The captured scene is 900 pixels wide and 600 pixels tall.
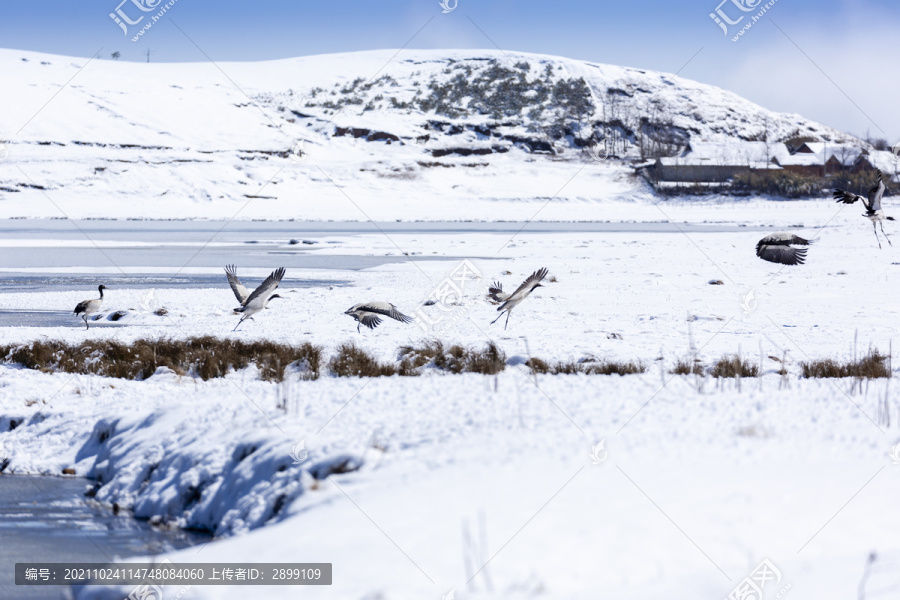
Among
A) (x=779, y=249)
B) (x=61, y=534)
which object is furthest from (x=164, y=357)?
(x=779, y=249)

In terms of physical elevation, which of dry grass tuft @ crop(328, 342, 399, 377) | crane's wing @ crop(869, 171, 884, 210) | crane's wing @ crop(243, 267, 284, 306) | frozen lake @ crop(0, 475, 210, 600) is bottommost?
frozen lake @ crop(0, 475, 210, 600)

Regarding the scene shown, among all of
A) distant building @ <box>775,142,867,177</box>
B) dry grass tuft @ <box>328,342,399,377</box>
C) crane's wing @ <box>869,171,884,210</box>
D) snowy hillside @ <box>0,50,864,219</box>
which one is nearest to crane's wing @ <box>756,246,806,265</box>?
crane's wing @ <box>869,171,884,210</box>

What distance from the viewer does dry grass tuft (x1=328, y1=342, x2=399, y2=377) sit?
41.2 ft

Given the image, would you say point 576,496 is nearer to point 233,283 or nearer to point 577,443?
point 577,443

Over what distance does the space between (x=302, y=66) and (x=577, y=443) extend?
6576 inches

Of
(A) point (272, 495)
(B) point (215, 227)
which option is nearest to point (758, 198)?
(B) point (215, 227)

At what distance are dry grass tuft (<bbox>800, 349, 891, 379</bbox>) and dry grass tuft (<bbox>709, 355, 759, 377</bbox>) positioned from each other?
2.24ft

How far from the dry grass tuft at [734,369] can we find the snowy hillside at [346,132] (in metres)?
50.6

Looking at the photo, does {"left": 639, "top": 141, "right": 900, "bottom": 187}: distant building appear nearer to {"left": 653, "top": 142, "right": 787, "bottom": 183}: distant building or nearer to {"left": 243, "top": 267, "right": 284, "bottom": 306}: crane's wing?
{"left": 653, "top": 142, "right": 787, "bottom": 183}: distant building

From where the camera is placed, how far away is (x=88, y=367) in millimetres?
13633

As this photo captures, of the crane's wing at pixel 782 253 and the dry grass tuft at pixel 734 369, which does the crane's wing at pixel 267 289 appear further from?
the crane's wing at pixel 782 253

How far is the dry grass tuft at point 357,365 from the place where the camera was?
12570 mm

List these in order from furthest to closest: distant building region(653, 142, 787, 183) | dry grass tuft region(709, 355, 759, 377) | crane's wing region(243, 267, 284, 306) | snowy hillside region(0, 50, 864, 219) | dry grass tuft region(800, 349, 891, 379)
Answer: distant building region(653, 142, 787, 183), snowy hillside region(0, 50, 864, 219), crane's wing region(243, 267, 284, 306), dry grass tuft region(709, 355, 759, 377), dry grass tuft region(800, 349, 891, 379)

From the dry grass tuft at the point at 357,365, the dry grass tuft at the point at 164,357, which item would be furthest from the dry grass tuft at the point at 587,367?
the dry grass tuft at the point at 164,357
